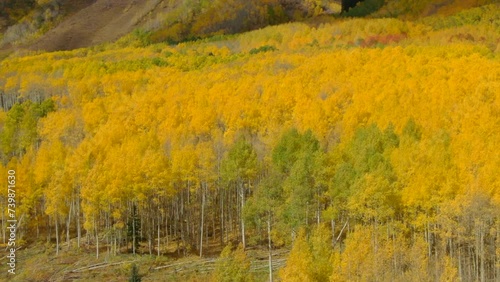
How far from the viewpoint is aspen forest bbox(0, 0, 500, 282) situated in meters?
34.8

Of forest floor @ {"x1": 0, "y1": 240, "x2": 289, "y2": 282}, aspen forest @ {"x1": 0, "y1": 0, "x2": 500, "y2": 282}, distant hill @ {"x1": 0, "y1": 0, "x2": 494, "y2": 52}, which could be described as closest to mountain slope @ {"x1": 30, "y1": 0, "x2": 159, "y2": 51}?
distant hill @ {"x1": 0, "y1": 0, "x2": 494, "y2": 52}

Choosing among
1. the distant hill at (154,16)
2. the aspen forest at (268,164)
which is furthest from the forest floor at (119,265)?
the distant hill at (154,16)

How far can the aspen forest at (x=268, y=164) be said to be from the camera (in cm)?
3475

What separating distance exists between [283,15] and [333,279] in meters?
96.4

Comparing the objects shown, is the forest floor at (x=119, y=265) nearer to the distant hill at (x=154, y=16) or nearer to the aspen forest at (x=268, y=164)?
the aspen forest at (x=268, y=164)

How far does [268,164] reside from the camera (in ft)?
155

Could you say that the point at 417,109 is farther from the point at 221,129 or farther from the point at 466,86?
the point at 221,129

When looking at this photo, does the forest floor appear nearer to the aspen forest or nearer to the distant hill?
the aspen forest

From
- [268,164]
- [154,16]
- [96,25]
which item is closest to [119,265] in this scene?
[268,164]

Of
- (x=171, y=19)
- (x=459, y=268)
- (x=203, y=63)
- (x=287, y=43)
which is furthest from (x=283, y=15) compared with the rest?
(x=459, y=268)

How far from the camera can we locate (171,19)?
407 feet

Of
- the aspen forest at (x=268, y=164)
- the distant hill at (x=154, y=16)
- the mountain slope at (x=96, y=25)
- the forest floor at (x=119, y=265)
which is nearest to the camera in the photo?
the aspen forest at (x=268, y=164)

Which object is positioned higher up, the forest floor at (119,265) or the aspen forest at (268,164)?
the aspen forest at (268,164)

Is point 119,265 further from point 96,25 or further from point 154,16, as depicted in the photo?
point 96,25
